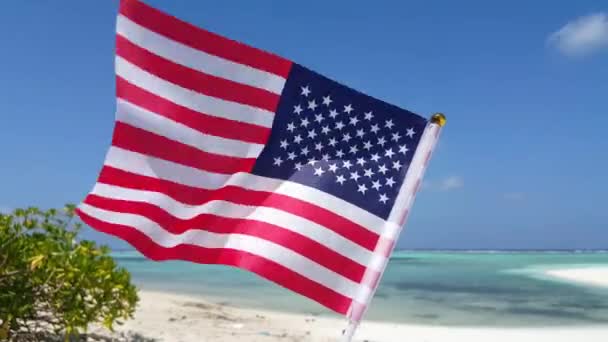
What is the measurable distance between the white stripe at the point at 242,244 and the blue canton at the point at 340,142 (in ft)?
1.63

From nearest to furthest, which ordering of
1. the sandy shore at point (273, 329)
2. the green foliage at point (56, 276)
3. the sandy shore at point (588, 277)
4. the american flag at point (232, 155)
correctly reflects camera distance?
1. the american flag at point (232, 155)
2. the green foliage at point (56, 276)
3. the sandy shore at point (273, 329)
4. the sandy shore at point (588, 277)

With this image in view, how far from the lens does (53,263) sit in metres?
5.18

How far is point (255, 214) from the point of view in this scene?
13.7 feet

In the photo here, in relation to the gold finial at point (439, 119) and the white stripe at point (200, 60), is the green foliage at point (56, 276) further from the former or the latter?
the gold finial at point (439, 119)

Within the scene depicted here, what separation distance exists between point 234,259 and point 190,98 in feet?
3.92

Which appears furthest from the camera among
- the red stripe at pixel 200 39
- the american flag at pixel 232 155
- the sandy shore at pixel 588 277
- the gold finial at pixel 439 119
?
the sandy shore at pixel 588 277

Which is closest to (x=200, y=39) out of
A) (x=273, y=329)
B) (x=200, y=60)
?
(x=200, y=60)

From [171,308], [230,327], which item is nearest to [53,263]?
[230,327]

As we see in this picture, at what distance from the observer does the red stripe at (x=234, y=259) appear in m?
3.93

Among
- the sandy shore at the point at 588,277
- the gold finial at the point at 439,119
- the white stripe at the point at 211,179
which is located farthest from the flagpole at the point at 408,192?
the sandy shore at the point at 588,277

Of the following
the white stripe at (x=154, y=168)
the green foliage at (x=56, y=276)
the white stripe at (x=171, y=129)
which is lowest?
the green foliage at (x=56, y=276)

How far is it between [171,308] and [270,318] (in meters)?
2.24

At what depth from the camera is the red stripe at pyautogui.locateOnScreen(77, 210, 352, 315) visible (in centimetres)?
393

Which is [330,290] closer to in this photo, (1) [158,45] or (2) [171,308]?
(1) [158,45]
